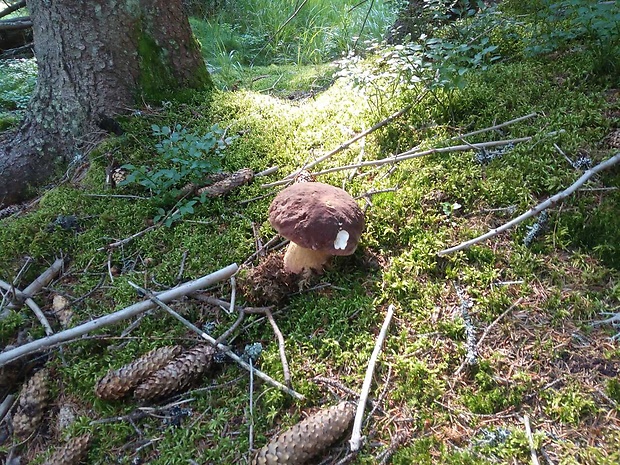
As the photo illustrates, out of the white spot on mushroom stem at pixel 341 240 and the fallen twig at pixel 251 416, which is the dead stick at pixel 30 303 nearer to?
the fallen twig at pixel 251 416

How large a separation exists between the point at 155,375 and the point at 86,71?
2697 millimetres

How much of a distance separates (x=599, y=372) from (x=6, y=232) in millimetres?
3482

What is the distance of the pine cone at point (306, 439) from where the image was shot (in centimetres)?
156

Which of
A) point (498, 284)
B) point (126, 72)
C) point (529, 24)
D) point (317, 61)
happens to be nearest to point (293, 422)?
point (498, 284)

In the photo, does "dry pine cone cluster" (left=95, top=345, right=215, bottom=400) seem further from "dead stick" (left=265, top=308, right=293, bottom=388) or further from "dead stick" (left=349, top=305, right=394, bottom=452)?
A: "dead stick" (left=349, top=305, right=394, bottom=452)

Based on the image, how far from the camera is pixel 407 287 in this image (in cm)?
213

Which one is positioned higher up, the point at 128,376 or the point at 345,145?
the point at 345,145

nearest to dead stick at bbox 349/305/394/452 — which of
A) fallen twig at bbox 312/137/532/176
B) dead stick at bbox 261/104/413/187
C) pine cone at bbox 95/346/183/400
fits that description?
pine cone at bbox 95/346/183/400

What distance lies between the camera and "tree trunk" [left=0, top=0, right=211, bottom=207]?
128 inches

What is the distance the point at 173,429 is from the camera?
5.85 ft

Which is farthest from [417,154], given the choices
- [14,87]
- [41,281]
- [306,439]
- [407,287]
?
[14,87]

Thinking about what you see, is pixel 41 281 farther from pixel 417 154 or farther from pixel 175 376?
pixel 417 154

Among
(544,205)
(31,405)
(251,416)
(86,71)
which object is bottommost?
(251,416)

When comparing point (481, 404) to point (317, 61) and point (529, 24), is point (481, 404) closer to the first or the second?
point (529, 24)
